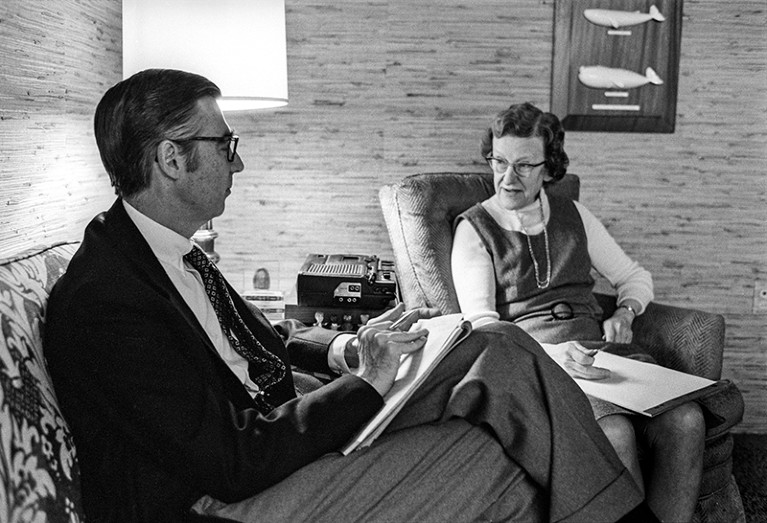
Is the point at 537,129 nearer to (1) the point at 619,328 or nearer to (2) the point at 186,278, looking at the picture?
(1) the point at 619,328

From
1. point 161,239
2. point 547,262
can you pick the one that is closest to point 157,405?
point 161,239

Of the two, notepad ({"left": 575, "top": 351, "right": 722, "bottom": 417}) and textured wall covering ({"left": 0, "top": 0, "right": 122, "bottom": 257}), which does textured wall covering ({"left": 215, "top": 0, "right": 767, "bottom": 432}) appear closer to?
textured wall covering ({"left": 0, "top": 0, "right": 122, "bottom": 257})

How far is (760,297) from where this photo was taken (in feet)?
9.58

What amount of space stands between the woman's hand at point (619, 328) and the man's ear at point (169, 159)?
1362 millimetres

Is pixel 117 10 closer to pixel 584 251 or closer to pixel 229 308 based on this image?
pixel 229 308

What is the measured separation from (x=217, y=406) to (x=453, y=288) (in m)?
1.25

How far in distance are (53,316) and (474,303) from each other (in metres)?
1.26

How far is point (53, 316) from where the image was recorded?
1.25m

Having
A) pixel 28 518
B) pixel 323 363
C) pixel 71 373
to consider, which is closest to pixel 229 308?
pixel 323 363

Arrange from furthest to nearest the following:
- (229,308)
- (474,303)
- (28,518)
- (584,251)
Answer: (584,251) < (474,303) < (229,308) < (28,518)

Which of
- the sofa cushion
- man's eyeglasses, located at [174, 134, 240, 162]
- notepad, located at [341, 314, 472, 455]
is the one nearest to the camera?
the sofa cushion

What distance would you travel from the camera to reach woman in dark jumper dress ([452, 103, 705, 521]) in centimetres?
224

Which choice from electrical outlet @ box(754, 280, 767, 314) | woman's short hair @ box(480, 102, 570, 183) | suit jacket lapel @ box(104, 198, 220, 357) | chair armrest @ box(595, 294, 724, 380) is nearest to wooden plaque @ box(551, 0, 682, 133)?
woman's short hair @ box(480, 102, 570, 183)

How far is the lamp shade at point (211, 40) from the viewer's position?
2014mm
